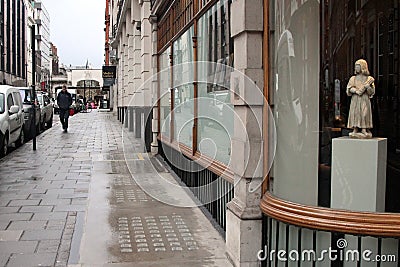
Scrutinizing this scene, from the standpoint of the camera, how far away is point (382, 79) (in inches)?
158

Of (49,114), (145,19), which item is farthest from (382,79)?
(49,114)

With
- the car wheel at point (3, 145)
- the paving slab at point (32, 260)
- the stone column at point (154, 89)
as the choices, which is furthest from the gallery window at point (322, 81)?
the car wheel at point (3, 145)

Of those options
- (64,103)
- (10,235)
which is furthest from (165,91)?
(64,103)

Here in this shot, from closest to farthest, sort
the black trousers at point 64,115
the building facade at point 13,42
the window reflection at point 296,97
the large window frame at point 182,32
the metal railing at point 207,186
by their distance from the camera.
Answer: the window reflection at point 296,97 → the metal railing at point 207,186 → the large window frame at point 182,32 → the black trousers at point 64,115 → the building facade at point 13,42

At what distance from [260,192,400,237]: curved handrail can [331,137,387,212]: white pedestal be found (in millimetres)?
74

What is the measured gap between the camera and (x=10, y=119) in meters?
14.9

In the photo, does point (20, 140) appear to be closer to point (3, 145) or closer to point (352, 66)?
point (3, 145)

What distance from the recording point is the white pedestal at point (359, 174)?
3959 mm

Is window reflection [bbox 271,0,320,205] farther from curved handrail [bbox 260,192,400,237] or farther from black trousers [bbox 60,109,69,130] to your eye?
black trousers [bbox 60,109,69,130]

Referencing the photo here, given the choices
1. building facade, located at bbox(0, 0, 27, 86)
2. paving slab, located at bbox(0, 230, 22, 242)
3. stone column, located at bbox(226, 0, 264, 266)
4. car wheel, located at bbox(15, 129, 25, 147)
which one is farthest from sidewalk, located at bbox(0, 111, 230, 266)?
building facade, located at bbox(0, 0, 27, 86)

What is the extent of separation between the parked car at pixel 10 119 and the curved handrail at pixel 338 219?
1072 cm

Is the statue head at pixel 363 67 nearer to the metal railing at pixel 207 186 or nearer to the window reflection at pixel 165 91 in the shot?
the metal railing at pixel 207 186

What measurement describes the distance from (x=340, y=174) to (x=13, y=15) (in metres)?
60.9

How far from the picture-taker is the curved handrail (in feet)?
12.7
